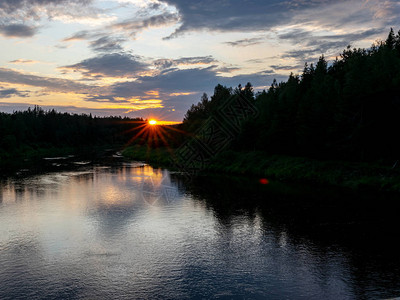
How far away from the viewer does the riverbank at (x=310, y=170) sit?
150 feet

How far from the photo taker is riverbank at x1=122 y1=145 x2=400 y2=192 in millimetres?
45688

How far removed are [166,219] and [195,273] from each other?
12.6m

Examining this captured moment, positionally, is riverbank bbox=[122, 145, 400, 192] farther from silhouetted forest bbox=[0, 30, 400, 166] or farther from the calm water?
the calm water

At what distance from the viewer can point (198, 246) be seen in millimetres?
24141

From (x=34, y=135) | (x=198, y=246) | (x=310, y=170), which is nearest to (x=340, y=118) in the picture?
(x=310, y=170)

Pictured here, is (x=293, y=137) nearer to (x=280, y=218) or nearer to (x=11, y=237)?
(x=280, y=218)

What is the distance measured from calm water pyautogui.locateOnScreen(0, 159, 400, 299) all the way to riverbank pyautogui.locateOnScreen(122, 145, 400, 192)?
217 inches

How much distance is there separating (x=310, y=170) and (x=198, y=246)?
36.8 meters

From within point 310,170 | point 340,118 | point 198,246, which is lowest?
point 198,246

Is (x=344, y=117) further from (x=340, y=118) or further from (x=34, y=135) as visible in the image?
(x=34, y=135)

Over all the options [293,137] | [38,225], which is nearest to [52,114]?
[293,137]

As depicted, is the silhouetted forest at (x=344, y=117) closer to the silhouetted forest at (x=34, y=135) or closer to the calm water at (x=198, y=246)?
the calm water at (x=198, y=246)

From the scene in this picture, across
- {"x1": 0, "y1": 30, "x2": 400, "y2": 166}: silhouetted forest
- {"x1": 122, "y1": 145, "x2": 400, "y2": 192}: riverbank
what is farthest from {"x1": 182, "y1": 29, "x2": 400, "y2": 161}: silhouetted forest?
{"x1": 122, "y1": 145, "x2": 400, "y2": 192}: riverbank

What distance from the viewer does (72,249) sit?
23312mm
